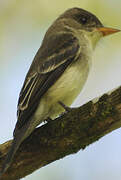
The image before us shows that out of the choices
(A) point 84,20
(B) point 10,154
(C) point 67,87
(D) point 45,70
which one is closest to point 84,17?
(A) point 84,20

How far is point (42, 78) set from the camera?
4.31m

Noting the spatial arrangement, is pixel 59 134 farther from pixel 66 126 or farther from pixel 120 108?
pixel 120 108

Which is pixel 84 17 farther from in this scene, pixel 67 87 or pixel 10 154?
pixel 10 154

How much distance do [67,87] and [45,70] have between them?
0.33 m

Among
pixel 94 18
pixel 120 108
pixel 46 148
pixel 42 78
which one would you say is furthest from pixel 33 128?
pixel 94 18

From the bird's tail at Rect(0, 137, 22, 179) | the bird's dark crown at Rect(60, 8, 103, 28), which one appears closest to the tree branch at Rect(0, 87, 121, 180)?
the bird's tail at Rect(0, 137, 22, 179)

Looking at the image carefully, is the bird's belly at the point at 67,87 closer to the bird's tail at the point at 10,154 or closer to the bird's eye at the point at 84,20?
the bird's tail at the point at 10,154

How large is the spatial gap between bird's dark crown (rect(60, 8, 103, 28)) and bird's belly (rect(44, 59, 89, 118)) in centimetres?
104

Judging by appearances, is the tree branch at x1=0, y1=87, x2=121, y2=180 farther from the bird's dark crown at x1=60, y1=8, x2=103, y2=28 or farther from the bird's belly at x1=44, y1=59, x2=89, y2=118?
the bird's dark crown at x1=60, y1=8, x2=103, y2=28

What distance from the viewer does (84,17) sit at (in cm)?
545

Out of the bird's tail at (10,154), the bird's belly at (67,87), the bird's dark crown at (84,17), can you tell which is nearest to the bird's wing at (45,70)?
the bird's belly at (67,87)

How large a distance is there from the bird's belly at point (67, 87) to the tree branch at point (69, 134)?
0.33m

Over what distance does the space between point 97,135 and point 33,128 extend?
61cm

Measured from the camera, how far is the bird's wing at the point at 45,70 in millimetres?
4008
